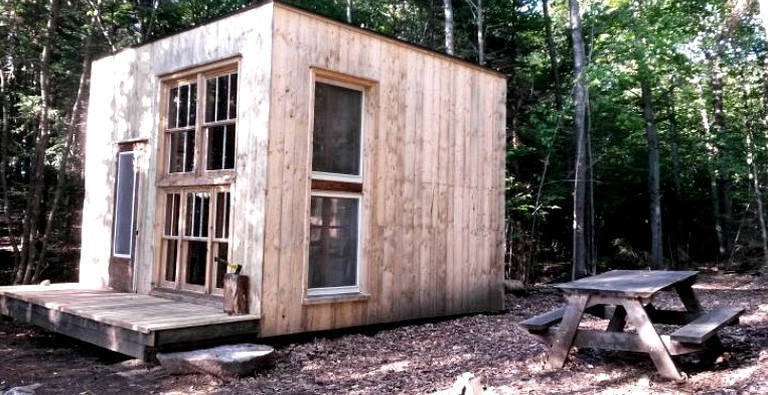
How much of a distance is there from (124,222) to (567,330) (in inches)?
253

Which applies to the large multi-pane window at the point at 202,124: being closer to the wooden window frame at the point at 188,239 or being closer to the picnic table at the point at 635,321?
the wooden window frame at the point at 188,239

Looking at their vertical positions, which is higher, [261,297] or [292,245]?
[292,245]

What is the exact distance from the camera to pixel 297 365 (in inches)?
237

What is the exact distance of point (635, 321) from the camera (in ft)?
15.7

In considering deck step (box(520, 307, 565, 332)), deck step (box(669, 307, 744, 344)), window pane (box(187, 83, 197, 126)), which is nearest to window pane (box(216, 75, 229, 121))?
window pane (box(187, 83, 197, 126))

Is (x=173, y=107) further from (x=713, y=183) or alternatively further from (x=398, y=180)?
(x=713, y=183)

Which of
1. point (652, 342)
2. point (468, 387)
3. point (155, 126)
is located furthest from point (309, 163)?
point (468, 387)

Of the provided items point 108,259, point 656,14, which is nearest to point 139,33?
point 108,259

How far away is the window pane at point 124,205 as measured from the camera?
27.8 ft

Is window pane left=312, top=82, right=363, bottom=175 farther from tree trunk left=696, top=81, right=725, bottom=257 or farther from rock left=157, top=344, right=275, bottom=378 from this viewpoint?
tree trunk left=696, top=81, right=725, bottom=257

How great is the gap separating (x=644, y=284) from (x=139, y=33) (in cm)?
1322

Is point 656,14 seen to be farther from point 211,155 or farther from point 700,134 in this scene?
point 211,155

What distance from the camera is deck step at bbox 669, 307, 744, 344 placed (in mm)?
4363

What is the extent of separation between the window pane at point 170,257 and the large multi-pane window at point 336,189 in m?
2.01
